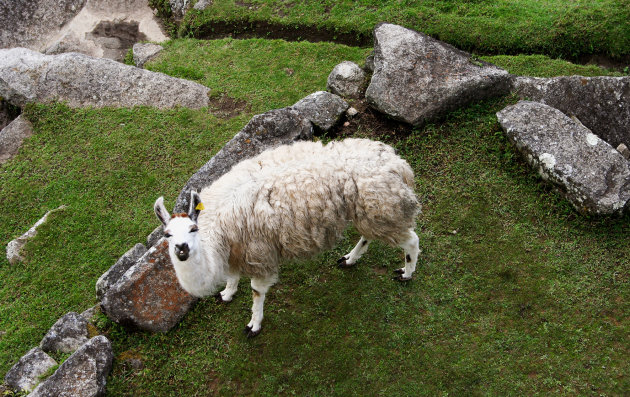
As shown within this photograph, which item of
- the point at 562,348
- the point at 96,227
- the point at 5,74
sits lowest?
the point at 562,348

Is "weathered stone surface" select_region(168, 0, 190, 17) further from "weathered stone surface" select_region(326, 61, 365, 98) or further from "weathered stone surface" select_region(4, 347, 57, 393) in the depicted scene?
"weathered stone surface" select_region(4, 347, 57, 393)

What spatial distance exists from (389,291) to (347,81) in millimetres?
4672

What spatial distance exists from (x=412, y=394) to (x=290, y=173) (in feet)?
10.1

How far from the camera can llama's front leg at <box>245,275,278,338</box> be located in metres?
5.65

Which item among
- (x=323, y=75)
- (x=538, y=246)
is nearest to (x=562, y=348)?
(x=538, y=246)

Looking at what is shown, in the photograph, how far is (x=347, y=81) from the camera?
9.17 meters

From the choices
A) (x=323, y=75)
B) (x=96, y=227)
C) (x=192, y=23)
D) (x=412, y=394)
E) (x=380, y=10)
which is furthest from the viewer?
(x=192, y=23)

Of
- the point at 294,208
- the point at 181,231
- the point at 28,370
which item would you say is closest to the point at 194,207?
the point at 181,231

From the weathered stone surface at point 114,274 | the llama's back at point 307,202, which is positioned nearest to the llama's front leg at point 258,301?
the llama's back at point 307,202

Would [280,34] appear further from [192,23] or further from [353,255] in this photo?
[353,255]

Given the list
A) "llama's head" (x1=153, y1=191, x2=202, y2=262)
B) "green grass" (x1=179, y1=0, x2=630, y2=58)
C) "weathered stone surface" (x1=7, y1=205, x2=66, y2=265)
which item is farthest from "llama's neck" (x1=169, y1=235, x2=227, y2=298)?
"green grass" (x1=179, y1=0, x2=630, y2=58)

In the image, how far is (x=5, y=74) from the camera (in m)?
10.1

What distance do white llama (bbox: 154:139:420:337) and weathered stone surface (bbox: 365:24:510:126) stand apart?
110 inches

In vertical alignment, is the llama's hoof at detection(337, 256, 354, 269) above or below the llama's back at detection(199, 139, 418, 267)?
below
